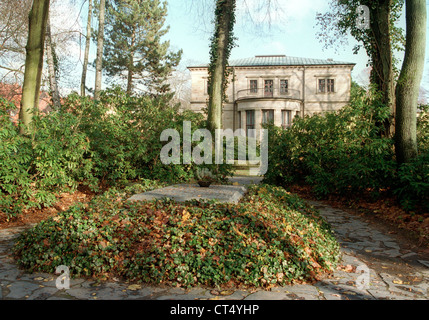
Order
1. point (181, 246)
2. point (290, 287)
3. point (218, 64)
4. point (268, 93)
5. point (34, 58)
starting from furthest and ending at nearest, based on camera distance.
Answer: point (268, 93) < point (218, 64) < point (34, 58) < point (181, 246) < point (290, 287)

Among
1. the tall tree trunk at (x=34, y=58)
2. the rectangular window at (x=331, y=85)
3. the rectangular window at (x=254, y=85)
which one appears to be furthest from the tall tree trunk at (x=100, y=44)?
the rectangular window at (x=331, y=85)

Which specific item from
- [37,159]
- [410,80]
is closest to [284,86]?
[410,80]

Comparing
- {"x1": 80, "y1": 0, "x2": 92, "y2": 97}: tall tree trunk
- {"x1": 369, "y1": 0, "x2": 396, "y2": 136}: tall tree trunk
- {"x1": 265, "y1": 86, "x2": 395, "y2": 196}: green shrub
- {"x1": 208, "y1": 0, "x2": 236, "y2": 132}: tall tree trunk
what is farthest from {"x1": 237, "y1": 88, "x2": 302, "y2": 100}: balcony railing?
{"x1": 369, "y1": 0, "x2": 396, "y2": 136}: tall tree trunk

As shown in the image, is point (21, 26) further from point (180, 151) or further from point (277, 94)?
point (277, 94)

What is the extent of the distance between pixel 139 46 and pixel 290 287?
76.9 feet

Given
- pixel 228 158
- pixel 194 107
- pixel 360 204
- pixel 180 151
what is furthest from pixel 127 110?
pixel 194 107

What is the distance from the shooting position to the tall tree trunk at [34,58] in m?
7.80

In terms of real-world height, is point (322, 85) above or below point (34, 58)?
above

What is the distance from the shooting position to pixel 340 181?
8.88 metres

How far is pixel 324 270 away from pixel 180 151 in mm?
6605

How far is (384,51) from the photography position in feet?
28.1

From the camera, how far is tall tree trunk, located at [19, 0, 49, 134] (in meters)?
7.80

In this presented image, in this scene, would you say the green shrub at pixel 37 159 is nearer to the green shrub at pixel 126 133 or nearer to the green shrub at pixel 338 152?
the green shrub at pixel 126 133

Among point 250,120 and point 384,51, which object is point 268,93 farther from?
point 384,51
